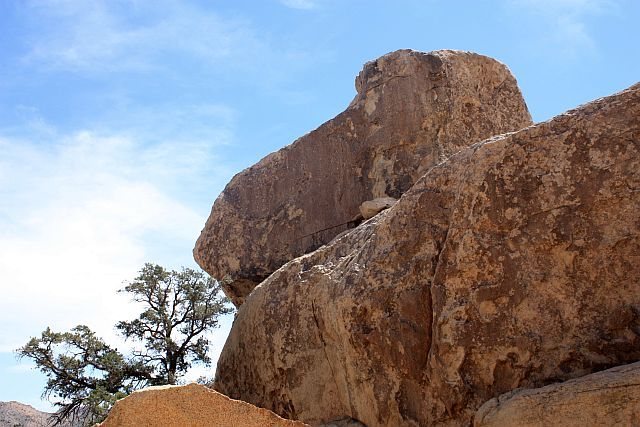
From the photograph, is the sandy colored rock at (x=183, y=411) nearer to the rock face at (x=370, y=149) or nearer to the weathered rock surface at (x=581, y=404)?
the weathered rock surface at (x=581, y=404)

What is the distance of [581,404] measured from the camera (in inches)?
203

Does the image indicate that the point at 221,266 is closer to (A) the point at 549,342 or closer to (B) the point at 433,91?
(B) the point at 433,91

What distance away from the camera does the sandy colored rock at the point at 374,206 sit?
975 centimetres

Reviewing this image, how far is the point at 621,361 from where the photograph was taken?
5848mm

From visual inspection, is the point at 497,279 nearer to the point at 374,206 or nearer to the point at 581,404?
the point at 581,404

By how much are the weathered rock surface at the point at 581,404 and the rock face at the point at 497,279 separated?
63 cm

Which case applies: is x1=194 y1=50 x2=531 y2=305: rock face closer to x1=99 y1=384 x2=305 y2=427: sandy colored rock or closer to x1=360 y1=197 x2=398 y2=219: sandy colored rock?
x1=360 y1=197 x2=398 y2=219: sandy colored rock

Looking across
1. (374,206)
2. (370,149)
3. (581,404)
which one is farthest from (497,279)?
(370,149)

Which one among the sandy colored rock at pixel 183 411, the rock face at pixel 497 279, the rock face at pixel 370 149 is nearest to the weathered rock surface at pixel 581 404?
the rock face at pixel 497 279

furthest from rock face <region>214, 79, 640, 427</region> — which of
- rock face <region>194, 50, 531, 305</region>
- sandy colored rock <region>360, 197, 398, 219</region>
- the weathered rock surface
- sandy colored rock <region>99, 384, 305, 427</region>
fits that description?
rock face <region>194, 50, 531, 305</region>

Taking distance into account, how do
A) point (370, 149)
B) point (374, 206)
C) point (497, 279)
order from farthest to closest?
point (370, 149) < point (374, 206) < point (497, 279)

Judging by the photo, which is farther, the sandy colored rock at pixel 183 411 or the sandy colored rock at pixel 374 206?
the sandy colored rock at pixel 374 206

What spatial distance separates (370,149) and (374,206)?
4.18ft

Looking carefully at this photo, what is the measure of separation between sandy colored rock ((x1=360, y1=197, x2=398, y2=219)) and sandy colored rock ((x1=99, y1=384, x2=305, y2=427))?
4704 millimetres
